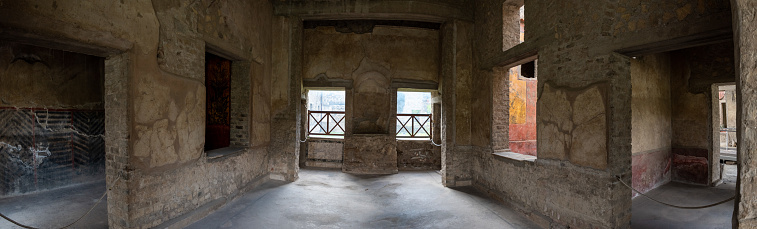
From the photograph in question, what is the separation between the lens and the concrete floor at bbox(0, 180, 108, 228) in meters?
3.57

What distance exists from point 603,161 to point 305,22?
6666mm

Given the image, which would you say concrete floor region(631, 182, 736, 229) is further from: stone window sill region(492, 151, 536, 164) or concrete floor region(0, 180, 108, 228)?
concrete floor region(0, 180, 108, 228)

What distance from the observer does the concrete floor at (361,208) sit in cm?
395

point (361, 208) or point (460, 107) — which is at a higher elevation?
point (460, 107)

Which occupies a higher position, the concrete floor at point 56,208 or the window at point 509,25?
the window at point 509,25

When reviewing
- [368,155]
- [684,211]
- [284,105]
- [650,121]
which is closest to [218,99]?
[284,105]

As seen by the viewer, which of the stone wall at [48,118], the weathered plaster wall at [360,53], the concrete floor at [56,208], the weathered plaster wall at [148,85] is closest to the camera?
the weathered plaster wall at [148,85]

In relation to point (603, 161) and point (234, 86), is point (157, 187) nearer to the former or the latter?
point (234, 86)

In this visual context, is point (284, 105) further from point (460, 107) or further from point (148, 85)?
point (460, 107)

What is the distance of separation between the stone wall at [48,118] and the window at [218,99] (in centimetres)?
227

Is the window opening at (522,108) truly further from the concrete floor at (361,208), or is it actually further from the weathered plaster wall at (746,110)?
the weathered plaster wall at (746,110)

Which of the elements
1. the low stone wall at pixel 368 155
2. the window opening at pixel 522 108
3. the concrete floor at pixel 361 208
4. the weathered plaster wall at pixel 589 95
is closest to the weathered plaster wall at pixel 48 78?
the concrete floor at pixel 361 208

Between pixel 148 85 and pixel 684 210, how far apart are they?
7918 millimetres

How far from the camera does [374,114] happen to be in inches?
301
